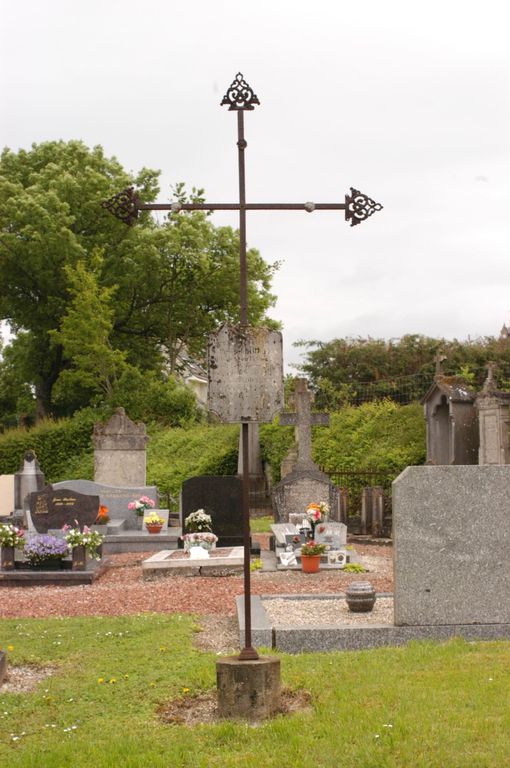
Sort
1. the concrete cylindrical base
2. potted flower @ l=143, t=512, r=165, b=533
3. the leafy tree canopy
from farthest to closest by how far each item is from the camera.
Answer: the leafy tree canopy, potted flower @ l=143, t=512, r=165, b=533, the concrete cylindrical base

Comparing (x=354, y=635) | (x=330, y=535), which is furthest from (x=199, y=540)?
(x=354, y=635)

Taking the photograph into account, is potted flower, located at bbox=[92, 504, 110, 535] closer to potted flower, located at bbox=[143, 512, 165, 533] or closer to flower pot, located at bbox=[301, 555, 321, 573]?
potted flower, located at bbox=[143, 512, 165, 533]

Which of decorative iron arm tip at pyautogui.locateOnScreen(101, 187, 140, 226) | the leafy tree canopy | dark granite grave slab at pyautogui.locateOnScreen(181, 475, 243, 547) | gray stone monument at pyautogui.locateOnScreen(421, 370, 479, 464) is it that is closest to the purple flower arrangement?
dark granite grave slab at pyautogui.locateOnScreen(181, 475, 243, 547)

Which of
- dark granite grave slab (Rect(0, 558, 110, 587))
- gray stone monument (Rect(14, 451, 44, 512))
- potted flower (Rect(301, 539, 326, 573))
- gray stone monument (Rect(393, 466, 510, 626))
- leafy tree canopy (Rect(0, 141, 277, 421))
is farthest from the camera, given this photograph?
leafy tree canopy (Rect(0, 141, 277, 421))

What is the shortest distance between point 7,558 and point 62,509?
2865 millimetres

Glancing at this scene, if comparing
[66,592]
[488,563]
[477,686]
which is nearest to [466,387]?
[66,592]

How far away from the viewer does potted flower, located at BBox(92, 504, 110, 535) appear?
1872cm

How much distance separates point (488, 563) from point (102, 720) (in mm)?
3804

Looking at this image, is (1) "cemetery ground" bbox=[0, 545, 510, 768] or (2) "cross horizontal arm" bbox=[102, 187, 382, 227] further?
(2) "cross horizontal arm" bbox=[102, 187, 382, 227]

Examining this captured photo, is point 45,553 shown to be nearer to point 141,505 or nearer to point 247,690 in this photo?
point 141,505

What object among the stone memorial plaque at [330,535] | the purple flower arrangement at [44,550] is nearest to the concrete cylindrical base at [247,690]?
the purple flower arrangement at [44,550]

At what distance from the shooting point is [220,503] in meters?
16.8

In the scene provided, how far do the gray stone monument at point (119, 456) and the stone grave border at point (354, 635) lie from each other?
1559cm

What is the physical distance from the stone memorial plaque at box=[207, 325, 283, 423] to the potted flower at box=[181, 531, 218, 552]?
348 inches
